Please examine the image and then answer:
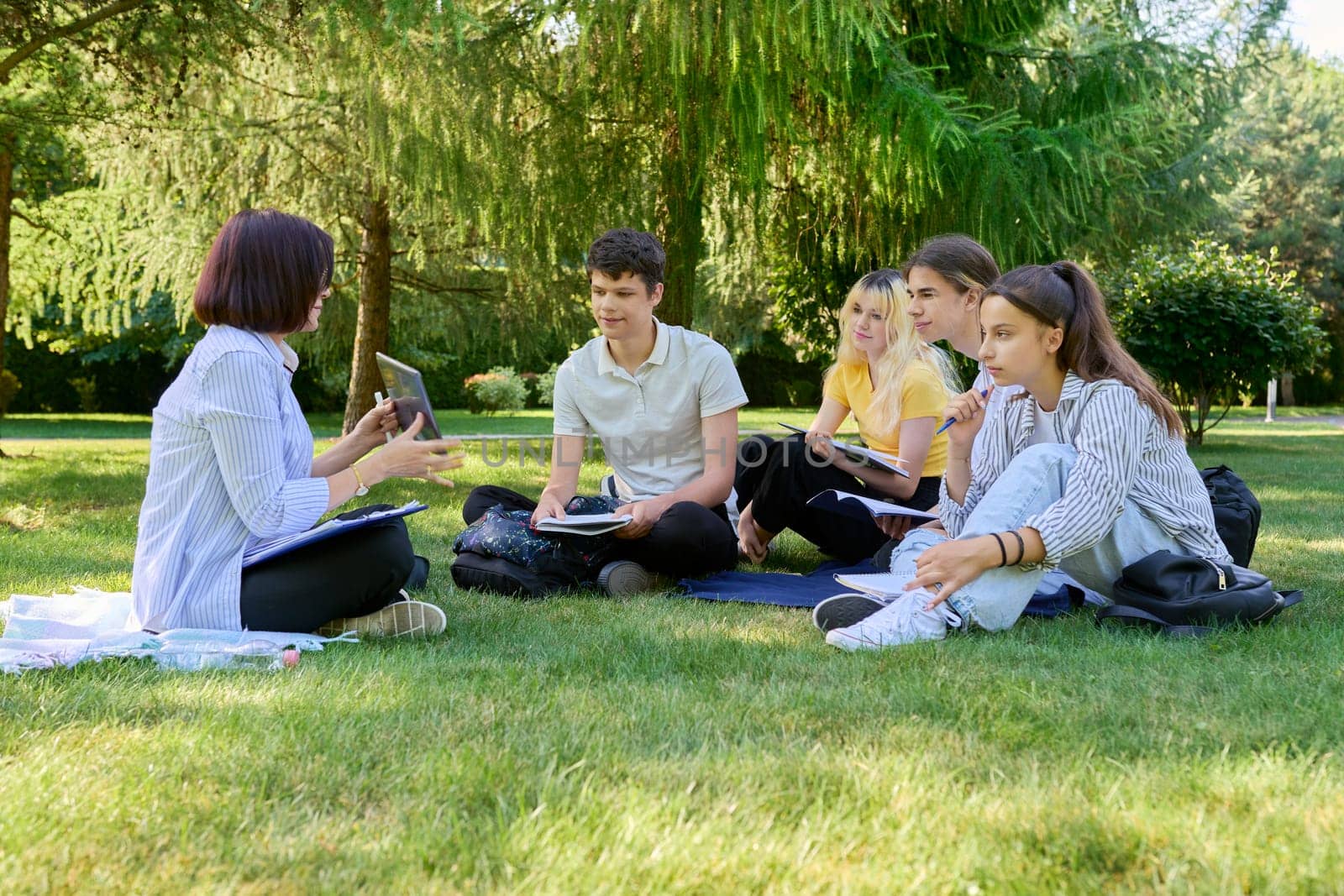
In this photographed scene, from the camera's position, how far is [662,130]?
7301 millimetres

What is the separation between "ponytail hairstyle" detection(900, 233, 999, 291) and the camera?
13.2 ft

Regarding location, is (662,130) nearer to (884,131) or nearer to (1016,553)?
(884,131)

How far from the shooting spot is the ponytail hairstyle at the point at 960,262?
4035mm

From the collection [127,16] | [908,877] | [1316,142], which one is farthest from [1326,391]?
[908,877]

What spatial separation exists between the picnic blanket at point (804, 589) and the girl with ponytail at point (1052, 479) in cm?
8

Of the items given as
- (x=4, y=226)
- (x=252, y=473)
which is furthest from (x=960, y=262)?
(x=4, y=226)

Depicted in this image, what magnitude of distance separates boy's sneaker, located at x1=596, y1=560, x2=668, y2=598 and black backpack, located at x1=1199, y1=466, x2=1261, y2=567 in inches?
74.9

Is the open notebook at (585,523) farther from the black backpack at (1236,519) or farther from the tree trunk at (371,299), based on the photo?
the tree trunk at (371,299)

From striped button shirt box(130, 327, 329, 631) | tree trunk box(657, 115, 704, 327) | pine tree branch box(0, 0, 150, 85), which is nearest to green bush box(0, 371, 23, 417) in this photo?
pine tree branch box(0, 0, 150, 85)

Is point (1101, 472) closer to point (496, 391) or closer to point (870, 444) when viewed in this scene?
point (870, 444)

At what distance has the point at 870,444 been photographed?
15.1ft

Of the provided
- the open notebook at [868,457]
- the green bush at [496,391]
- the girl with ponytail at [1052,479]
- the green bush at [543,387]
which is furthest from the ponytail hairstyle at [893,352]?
the green bush at [543,387]

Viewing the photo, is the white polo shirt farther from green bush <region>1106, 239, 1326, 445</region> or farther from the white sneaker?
green bush <region>1106, 239, 1326, 445</region>

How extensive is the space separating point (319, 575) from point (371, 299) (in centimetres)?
895
